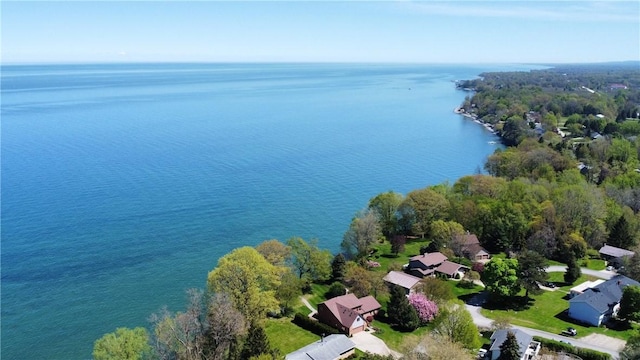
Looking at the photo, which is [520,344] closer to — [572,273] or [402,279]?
[402,279]

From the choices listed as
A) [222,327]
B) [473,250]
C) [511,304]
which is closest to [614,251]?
[473,250]

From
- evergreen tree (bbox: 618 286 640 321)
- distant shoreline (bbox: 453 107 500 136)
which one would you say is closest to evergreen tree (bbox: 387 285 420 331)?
evergreen tree (bbox: 618 286 640 321)

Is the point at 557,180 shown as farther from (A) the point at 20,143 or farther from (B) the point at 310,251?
(A) the point at 20,143

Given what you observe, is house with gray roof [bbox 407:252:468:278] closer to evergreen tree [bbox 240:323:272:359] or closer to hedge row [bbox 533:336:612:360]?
hedge row [bbox 533:336:612:360]

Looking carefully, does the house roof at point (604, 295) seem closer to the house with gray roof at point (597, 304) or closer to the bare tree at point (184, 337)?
the house with gray roof at point (597, 304)

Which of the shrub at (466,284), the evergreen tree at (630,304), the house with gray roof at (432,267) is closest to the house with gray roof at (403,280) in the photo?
the house with gray roof at (432,267)

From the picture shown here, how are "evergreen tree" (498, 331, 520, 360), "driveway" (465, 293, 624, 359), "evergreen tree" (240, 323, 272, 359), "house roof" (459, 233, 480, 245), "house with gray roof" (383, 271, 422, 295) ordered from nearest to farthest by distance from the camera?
"evergreen tree" (240, 323, 272, 359) < "evergreen tree" (498, 331, 520, 360) < "driveway" (465, 293, 624, 359) < "house with gray roof" (383, 271, 422, 295) < "house roof" (459, 233, 480, 245)

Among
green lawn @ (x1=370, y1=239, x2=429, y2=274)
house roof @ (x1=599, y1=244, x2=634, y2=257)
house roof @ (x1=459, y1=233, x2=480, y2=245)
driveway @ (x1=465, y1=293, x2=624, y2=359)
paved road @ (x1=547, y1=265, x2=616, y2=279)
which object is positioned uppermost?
house roof @ (x1=459, y1=233, x2=480, y2=245)
